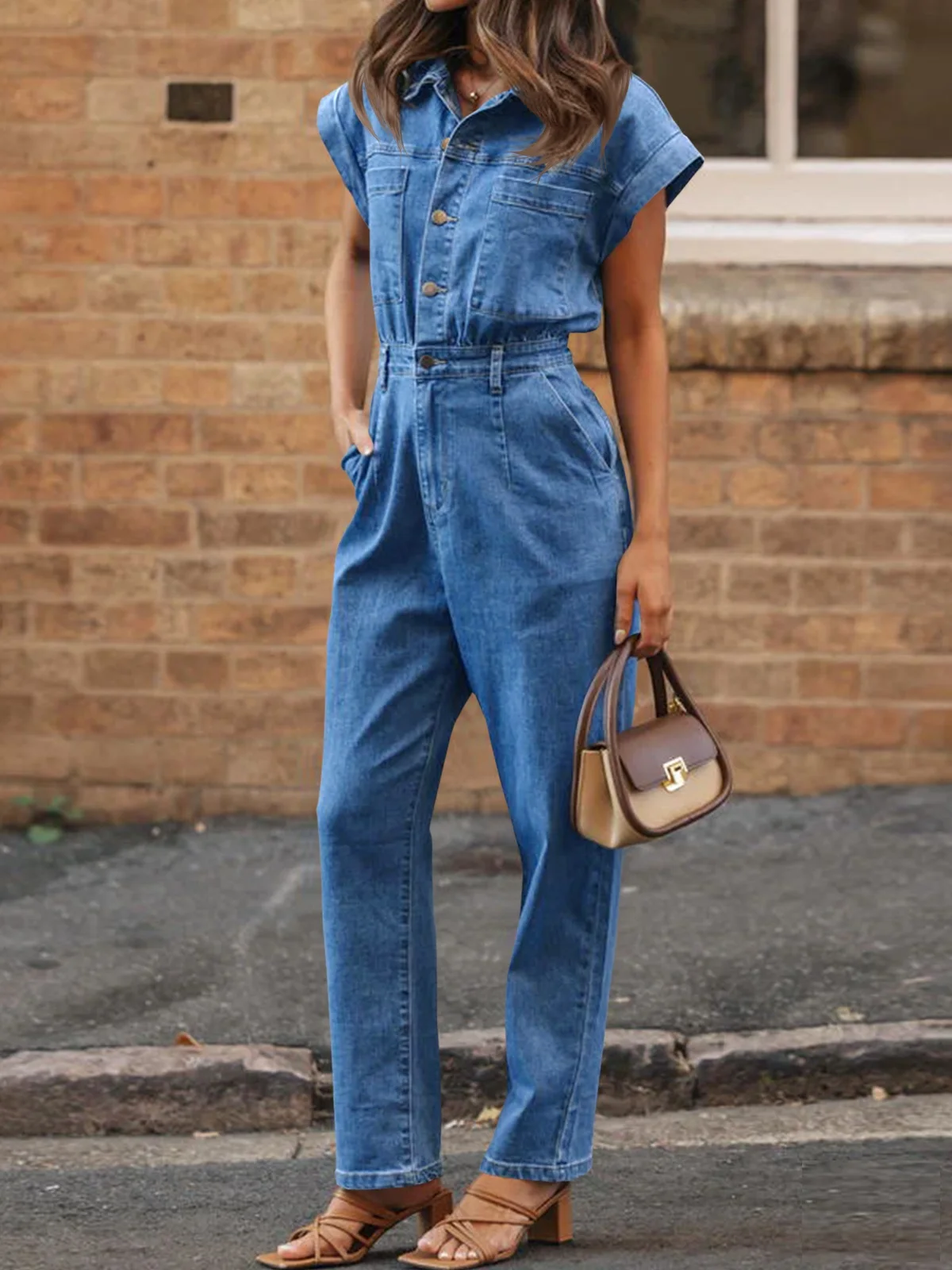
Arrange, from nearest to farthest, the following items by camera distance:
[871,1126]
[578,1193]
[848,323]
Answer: [578,1193]
[871,1126]
[848,323]

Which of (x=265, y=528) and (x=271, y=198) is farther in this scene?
(x=265, y=528)

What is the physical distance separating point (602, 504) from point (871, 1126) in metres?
1.70

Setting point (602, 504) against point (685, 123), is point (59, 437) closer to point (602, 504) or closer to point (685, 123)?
point (685, 123)

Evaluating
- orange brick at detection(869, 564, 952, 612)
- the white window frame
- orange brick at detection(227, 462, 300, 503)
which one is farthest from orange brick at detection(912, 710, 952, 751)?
orange brick at detection(227, 462, 300, 503)

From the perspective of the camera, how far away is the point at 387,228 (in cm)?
369

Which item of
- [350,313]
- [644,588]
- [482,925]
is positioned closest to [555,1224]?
[644,588]

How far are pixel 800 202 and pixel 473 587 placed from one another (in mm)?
3894

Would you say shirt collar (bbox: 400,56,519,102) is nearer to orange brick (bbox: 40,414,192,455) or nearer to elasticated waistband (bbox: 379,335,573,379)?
elasticated waistband (bbox: 379,335,573,379)

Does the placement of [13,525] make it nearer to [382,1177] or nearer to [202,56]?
[202,56]

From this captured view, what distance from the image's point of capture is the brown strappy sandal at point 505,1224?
377 centimetres

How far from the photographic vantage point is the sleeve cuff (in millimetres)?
3668

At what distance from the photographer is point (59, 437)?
7.07m

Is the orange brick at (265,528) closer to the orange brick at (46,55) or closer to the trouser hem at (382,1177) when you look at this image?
the orange brick at (46,55)

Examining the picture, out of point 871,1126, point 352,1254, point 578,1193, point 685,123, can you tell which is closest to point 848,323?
point 685,123
